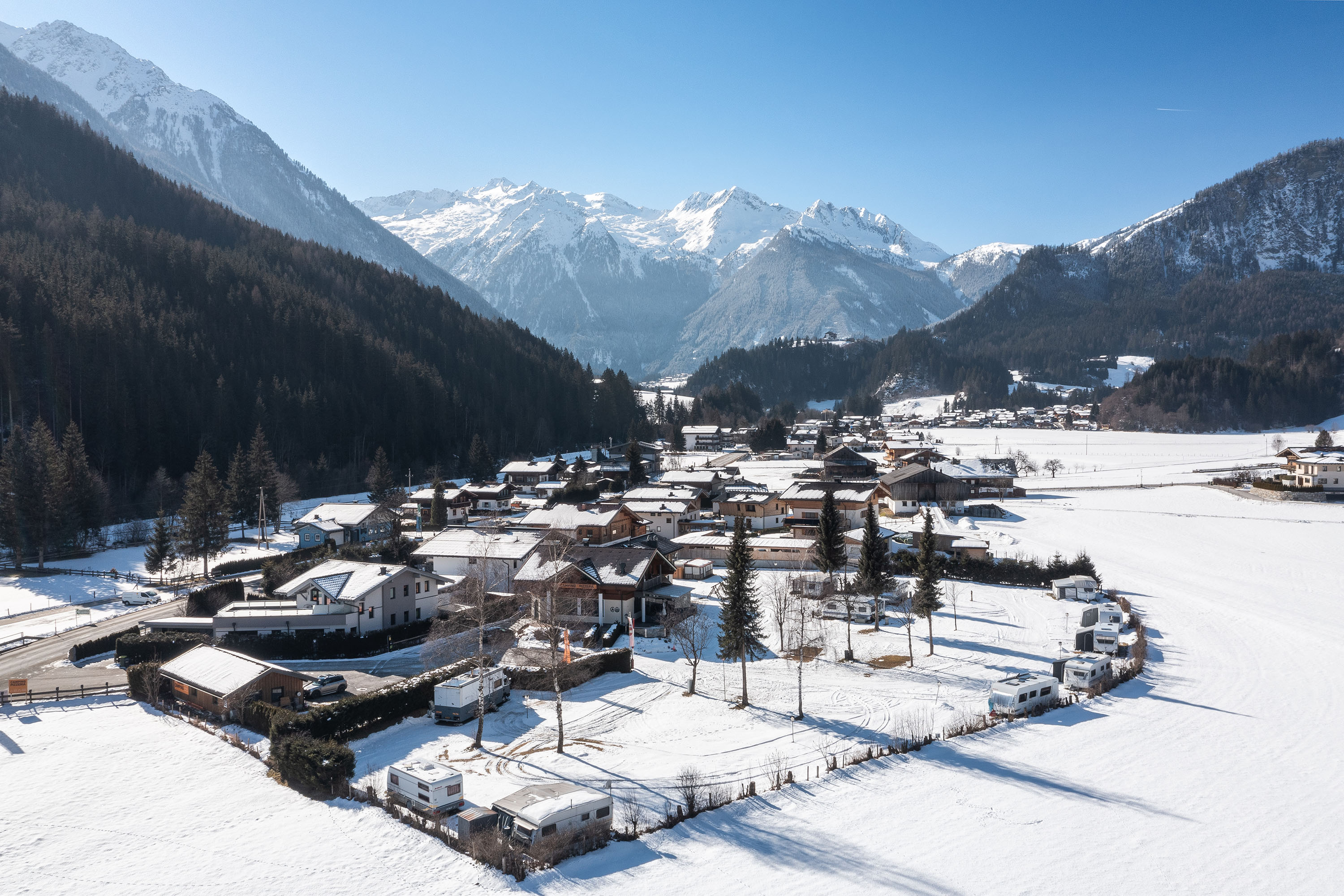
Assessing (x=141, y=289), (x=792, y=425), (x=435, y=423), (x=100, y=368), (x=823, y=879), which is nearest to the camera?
(x=823, y=879)

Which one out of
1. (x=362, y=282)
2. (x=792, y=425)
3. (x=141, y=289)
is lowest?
(x=792, y=425)

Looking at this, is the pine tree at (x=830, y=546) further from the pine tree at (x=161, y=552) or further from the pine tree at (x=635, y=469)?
the pine tree at (x=635, y=469)

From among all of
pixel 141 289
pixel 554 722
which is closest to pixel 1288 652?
pixel 554 722

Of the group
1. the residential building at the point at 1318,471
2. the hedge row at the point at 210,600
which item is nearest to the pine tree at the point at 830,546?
the hedge row at the point at 210,600

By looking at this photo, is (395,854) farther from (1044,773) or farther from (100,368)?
(100,368)

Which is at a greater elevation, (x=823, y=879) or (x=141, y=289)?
(x=141, y=289)

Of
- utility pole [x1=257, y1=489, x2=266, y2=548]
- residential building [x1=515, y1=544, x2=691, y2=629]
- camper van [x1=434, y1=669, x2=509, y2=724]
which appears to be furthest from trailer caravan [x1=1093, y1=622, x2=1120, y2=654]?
utility pole [x1=257, y1=489, x2=266, y2=548]
